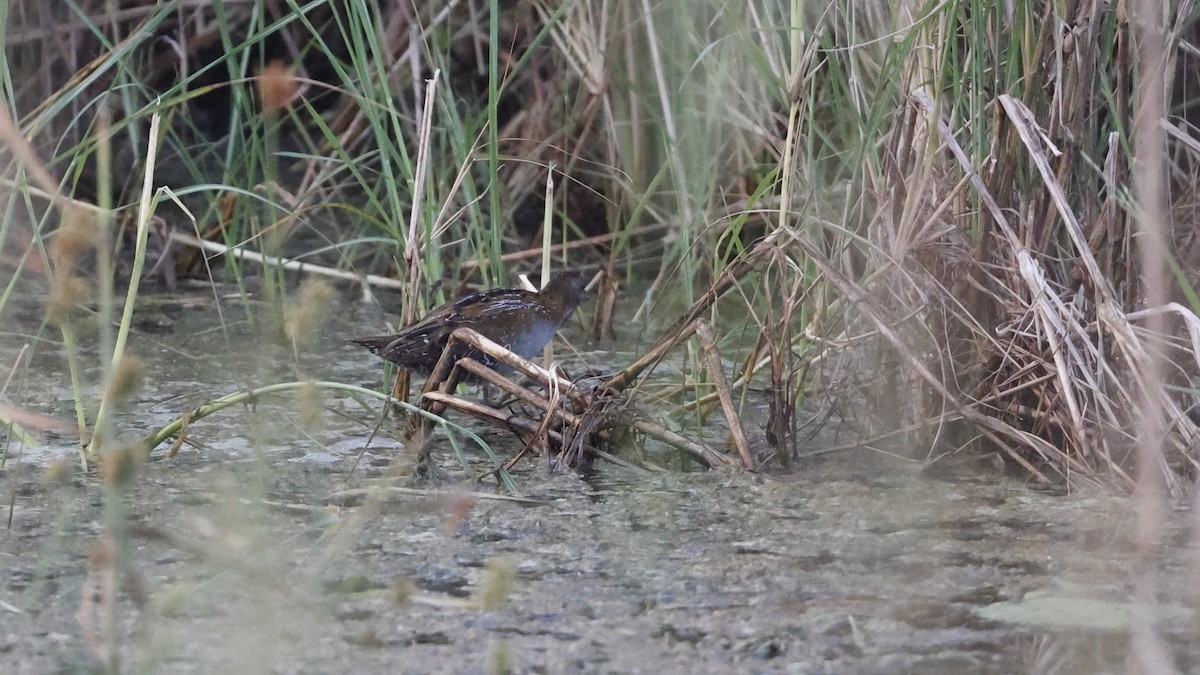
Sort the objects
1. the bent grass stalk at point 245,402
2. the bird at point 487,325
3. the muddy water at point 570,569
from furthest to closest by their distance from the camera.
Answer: the bird at point 487,325 → the bent grass stalk at point 245,402 → the muddy water at point 570,569

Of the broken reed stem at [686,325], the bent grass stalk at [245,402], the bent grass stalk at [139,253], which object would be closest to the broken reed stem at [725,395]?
the broken reed stem at [686,325]

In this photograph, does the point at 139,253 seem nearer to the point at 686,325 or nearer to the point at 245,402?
the point at 245,402

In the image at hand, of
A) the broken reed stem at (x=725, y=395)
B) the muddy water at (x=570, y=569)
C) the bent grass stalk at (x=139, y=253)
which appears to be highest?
the bent grass stalk at (x=139, y=253)

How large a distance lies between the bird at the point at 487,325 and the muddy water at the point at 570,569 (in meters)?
0.16

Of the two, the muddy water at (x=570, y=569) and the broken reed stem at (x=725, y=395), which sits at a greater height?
the broken reed stem at (x=725, y=395)

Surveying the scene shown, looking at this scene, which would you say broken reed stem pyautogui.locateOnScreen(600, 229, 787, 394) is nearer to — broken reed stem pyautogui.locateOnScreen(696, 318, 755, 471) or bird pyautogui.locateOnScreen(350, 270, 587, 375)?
broken reed stem pyautogui.locateOnScreen(696, 318, 755, 471)

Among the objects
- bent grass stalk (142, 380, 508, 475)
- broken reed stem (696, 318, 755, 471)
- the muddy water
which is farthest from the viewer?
broken reed stem (696, 318, 755, 471)

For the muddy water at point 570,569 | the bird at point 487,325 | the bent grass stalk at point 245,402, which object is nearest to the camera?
the muddy water at point 570,569

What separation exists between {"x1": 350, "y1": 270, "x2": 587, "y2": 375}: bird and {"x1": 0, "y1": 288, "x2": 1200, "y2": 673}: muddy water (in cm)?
16

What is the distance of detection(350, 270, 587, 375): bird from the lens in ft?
7.43

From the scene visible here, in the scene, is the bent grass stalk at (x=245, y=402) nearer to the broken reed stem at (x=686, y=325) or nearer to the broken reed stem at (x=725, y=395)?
the broken reed stem at (x=686, y=325)

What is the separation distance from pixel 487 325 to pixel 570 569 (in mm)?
842

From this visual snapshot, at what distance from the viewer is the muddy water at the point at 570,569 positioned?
1.35m

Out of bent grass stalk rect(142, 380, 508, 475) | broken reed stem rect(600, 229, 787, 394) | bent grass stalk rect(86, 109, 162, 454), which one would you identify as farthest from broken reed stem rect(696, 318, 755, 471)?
bent grass stalk rect(86, 109, 162, 454)
